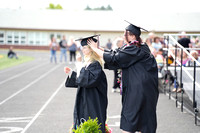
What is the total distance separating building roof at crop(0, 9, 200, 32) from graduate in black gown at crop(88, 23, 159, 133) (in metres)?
45.1

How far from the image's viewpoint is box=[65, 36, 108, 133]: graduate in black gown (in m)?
4.99

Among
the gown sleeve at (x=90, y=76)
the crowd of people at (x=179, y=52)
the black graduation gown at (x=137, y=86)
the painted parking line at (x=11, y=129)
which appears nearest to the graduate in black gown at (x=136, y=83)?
the black graduation gown at (x=137, y=86)

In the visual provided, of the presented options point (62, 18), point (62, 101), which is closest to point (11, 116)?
point (62, 101)

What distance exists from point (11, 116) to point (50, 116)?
97 cm

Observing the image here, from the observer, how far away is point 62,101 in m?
10.3

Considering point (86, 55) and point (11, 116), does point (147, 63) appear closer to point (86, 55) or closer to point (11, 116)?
point (86, 55)

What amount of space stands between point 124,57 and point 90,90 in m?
0.90

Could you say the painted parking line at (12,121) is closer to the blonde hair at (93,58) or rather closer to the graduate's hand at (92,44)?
the blonde hair at (93,58)

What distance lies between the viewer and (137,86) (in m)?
4.51

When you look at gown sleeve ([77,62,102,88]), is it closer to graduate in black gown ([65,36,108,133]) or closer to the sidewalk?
graduate in black gown ([65,36,108,133])

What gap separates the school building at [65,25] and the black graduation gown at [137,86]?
4541 centimetres

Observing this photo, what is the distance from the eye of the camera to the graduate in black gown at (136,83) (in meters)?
4.51

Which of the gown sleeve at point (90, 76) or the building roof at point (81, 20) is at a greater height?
the building roof at point (81, 20)

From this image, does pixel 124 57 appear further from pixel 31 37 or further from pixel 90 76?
pixel 31 37
